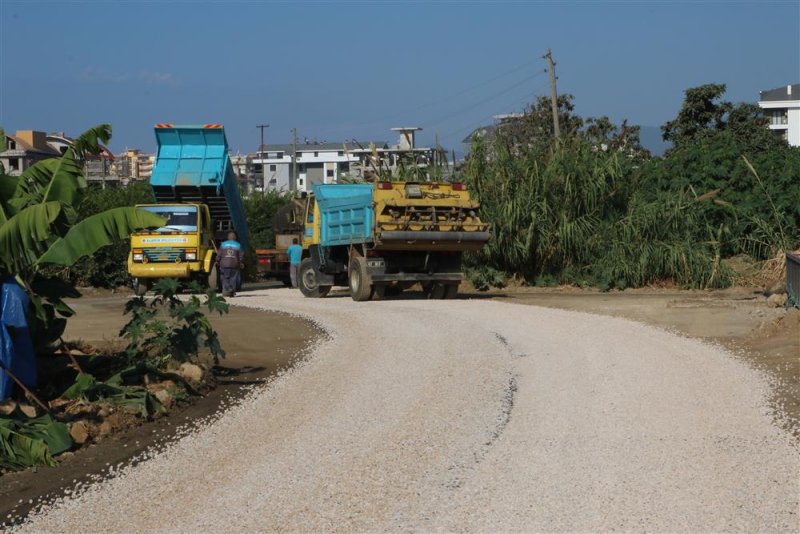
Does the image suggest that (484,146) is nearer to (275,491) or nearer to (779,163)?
(779,163)

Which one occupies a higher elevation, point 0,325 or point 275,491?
point 0,325

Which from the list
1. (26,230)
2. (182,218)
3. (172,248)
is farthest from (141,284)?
(26,230)

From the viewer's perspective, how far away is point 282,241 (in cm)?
3391

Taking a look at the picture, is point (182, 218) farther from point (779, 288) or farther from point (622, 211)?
point (779, 288)

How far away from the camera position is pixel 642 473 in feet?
25.7

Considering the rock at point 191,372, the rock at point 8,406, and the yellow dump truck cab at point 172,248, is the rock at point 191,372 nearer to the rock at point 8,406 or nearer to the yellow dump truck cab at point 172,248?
the rock at point 8,406

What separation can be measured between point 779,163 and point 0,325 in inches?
1031

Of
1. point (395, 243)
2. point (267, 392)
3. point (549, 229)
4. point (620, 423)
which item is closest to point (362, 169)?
point (549, 229)

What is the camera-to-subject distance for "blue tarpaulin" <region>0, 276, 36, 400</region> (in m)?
10.5

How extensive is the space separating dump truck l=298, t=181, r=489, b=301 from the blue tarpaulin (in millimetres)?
13385

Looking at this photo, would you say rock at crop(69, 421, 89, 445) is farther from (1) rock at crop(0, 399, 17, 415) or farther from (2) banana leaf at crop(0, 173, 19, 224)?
→ (2) banana leaf at crop(0, 173, 19, 224)

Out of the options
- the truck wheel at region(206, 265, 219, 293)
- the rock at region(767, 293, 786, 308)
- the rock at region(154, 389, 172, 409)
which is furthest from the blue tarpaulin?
the truck wheel at region(206, 265, 219, 293)

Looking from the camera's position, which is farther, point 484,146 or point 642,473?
point 484,146

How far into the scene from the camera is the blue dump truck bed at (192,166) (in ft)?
98.0
